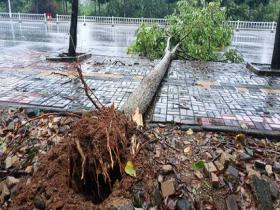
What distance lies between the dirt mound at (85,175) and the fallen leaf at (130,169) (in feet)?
0.12

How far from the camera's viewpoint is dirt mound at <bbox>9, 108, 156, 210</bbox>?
7.82 ft

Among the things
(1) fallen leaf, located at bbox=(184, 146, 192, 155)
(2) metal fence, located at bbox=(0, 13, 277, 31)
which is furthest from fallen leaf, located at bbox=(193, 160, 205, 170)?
(2) metal fence, located at bbox=(0, 13, 277, 31)

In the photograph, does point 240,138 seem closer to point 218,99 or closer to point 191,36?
point 218,99

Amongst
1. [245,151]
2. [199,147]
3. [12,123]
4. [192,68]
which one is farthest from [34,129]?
[192,68]

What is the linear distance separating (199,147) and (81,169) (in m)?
1.32

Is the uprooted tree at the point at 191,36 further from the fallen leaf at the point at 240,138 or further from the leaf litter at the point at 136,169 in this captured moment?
the leaf litter at the point at 136,169

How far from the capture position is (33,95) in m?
4.52

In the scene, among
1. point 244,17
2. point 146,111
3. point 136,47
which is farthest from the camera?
point 244,17

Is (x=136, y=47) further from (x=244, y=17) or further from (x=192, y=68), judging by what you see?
(x=244, y=17)

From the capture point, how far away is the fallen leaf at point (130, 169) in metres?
2.56

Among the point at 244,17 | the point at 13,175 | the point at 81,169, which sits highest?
the point at 244,17

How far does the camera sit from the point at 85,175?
2.49m

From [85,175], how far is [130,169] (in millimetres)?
386

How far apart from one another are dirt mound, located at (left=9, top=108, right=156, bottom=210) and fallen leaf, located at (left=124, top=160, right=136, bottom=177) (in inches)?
1.5
